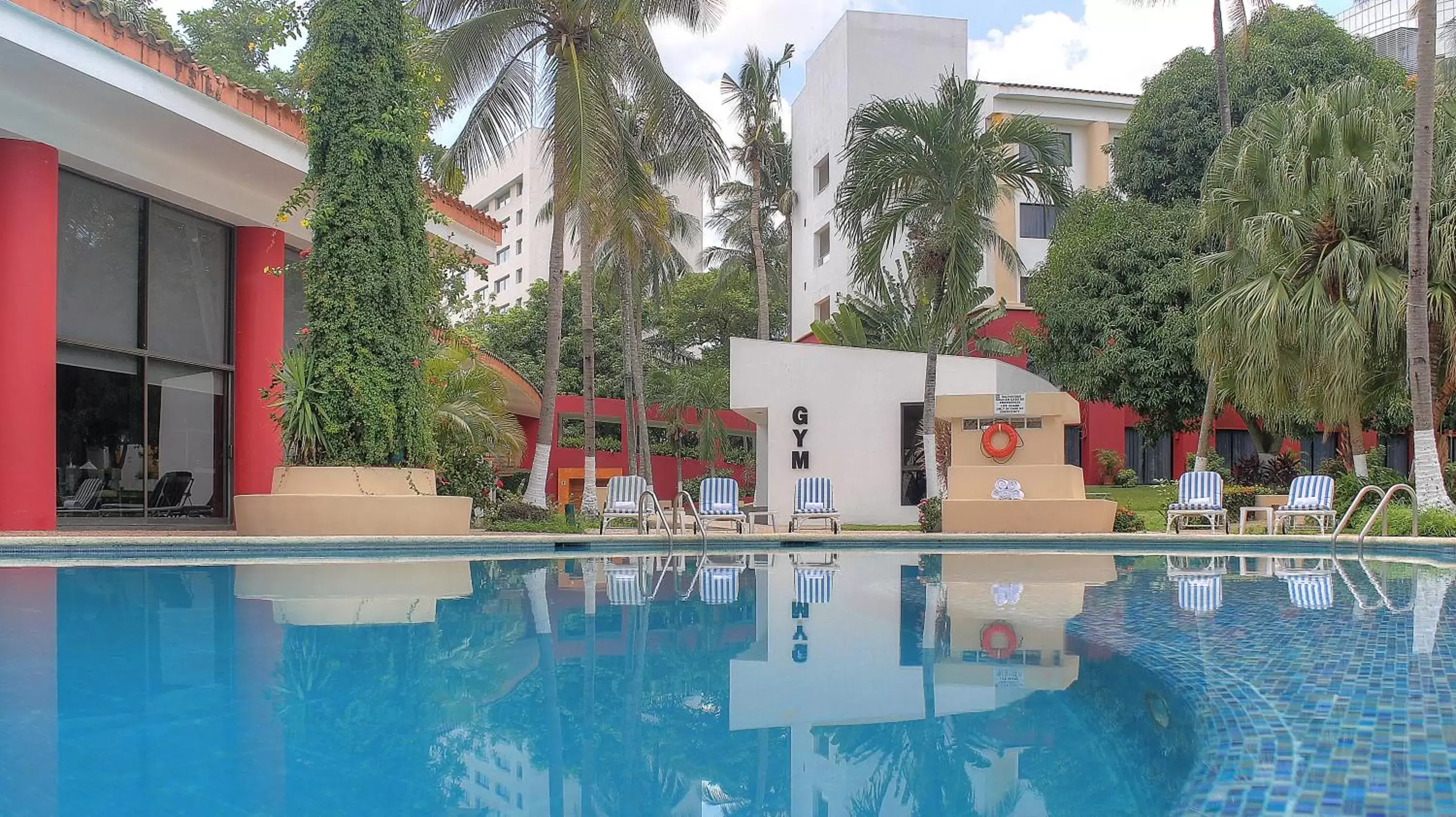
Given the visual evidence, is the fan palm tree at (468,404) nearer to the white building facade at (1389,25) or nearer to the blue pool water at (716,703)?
the blue pool water at (716,703)

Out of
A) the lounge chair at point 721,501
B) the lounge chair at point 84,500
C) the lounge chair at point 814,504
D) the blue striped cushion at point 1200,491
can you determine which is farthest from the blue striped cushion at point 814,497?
the lounge chair at point 84,500

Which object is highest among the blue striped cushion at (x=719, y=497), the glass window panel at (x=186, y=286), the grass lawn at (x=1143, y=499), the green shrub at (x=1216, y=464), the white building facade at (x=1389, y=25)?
the white building facade at (x=1389, y=25)

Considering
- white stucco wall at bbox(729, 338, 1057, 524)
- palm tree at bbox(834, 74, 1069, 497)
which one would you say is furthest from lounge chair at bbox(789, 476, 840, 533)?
white stucco wall at bbox(729, 338, 1057, 524)

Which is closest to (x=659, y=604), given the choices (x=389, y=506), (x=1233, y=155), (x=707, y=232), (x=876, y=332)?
(x=389, y=506)

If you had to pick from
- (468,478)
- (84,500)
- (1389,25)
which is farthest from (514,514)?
(1389,25)

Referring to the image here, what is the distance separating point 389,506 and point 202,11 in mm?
21201

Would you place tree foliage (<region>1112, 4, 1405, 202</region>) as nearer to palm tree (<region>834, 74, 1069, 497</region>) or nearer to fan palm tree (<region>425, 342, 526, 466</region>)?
palm tree (<region>834, 74, 1069, 497</region>)

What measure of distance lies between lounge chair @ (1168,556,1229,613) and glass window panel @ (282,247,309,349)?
1243 cm

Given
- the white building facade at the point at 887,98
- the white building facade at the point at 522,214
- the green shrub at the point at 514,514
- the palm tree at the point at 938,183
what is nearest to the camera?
the green shrub at the point at 514,514

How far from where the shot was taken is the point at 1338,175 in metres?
16.1

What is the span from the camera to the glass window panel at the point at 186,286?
46.7 feet

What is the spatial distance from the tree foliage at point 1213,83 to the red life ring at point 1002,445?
13.0m

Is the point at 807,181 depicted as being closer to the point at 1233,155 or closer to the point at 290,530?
the point at 1233,155

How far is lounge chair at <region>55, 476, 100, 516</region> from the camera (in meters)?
13.0
